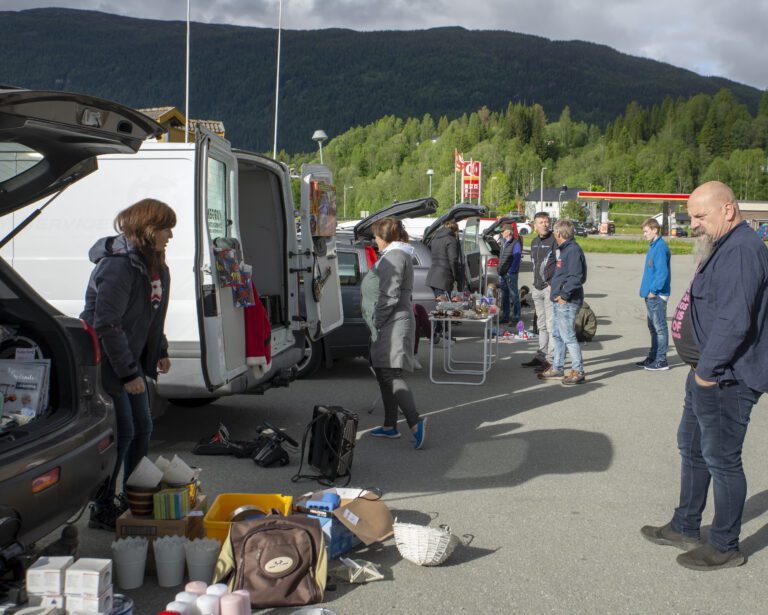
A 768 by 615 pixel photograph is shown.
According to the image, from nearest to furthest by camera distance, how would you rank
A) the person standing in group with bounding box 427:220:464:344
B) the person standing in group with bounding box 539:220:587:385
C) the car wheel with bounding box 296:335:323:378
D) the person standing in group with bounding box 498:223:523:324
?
the car wheel with bounding box 296:335:323:378, the person standing in group with bounding box 539:220:587:385, the person standing in group with bounding box 427:220:464:344, the person standing in group with bounding box 498:223:523:324

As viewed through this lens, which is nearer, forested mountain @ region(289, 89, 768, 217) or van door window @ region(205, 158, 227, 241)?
van door window @ region(205, 158, 227, 241)

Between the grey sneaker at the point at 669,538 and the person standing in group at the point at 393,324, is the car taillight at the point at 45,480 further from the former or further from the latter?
the person standing in group at the point at 393,324

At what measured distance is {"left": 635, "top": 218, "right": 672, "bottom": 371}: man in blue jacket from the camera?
409 inches

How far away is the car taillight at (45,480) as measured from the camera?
3.42m

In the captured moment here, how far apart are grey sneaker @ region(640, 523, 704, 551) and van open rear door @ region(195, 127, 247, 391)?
2882 millimetres

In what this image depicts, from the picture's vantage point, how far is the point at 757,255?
4.09 metres

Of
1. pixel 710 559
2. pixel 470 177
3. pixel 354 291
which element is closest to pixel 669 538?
pixel 710 559

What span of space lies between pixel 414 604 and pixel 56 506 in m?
1.62

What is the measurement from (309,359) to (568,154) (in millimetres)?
185973

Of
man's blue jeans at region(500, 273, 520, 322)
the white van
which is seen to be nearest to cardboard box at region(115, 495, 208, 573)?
the white van

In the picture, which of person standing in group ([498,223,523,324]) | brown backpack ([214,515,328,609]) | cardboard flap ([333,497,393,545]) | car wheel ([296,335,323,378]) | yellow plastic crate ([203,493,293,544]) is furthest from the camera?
person standing in group ([498,223,523,324])

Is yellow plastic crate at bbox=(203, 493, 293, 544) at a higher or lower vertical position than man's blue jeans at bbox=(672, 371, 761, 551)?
lower

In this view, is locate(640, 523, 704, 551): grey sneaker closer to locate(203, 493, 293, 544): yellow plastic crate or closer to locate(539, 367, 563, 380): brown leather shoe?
locate(203, 493, 293, 544): yellow plastic crate

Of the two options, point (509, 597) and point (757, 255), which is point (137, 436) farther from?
point (757, 255)
